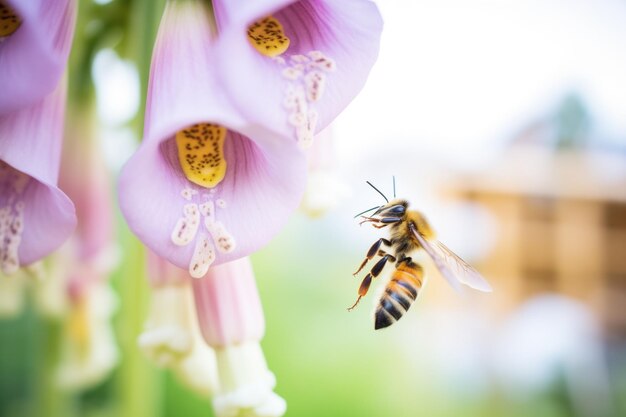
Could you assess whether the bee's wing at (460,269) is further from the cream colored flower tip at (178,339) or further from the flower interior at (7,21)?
the flower interior at (7,21)

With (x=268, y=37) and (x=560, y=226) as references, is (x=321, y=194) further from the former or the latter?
(x=560, y=226)

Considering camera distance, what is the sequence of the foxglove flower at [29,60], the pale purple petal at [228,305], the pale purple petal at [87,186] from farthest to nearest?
the pale purple petal at [87,186] → the pale purple petal at [228,305] → the foxglove flower at [29,60]

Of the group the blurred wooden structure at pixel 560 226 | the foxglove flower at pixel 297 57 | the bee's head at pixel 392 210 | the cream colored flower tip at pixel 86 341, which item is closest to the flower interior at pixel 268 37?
the foxglove flower at pixel 297 57

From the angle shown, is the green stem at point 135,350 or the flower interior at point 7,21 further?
the green stem at point 135,350

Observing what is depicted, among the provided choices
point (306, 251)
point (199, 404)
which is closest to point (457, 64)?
point (306, 251)

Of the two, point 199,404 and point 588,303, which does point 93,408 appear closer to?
point 199,404

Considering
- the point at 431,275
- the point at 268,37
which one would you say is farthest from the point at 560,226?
the point at 268,37
